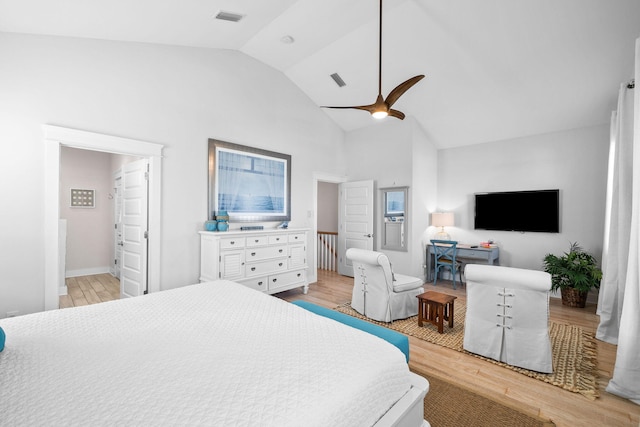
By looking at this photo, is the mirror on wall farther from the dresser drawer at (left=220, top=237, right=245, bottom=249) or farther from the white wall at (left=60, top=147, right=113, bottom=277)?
the white wall at (left=60, top=147, right=113, bottom=277)

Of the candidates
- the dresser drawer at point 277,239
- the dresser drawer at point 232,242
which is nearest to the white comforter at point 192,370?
the dresser drawer at point 232,242

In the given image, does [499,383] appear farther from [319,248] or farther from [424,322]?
[319,248]

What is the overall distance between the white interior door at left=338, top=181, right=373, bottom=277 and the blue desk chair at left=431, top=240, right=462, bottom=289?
3.96 ft

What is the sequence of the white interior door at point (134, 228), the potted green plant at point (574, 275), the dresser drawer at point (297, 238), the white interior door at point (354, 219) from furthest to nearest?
the white interior door at point (354, 219) → the dresser drawer at point (297, 238) → the potted green plant at point (574, 275) → the white interior door at point (134, 228)

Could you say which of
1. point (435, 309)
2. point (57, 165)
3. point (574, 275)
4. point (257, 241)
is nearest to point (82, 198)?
point (57, 165)

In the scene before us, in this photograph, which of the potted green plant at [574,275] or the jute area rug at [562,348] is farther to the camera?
the potted green plant at [574,275]

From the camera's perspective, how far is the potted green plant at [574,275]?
397 cm

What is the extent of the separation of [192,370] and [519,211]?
18.1 ft

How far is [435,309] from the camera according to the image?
3.36m

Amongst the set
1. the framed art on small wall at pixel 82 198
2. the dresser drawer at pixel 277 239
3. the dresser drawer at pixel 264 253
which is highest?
the framed art on small wall at pixel 82 198

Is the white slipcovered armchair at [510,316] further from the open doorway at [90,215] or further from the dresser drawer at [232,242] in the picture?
the open doorway at [90,215]

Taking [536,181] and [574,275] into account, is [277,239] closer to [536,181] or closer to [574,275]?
[574,275]

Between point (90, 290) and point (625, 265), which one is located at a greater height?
point (625, 265)

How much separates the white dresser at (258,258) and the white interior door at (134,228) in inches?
27.3
